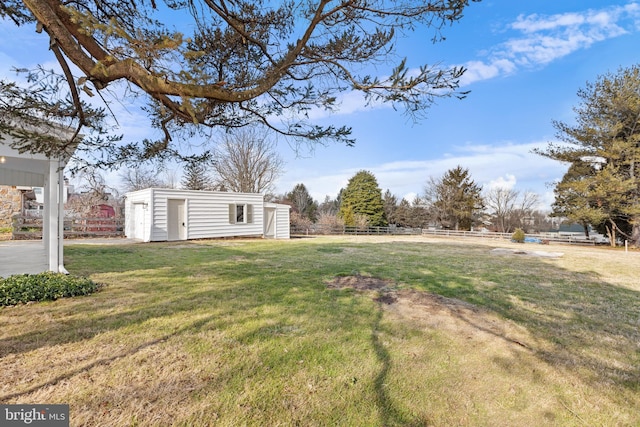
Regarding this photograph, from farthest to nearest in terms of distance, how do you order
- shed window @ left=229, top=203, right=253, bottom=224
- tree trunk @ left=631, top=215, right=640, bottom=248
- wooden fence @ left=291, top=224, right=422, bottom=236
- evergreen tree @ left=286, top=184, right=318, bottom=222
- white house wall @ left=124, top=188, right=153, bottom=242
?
evergreen tree @ left=286, top=184, right=318, bottom=222
wooden fence @ left=291, top=224, right=422, bottom=236
tree trunk @ left=631, top=215, right=640, bottom=248
shed window @ left=229, top=203, right=253, bottom=224
white house wall @ left=124, top=188, right=153, bottom=242

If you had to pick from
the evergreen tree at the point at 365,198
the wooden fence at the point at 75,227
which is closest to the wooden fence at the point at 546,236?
the evergreen tree at the point at 365,198

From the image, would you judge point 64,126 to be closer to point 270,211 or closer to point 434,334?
point 434,334

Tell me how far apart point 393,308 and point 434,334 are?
876 millimetres

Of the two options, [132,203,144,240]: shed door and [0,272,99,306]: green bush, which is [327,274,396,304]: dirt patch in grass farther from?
[132,203,144,240]: shed door

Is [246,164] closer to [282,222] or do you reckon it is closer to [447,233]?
[282,222]

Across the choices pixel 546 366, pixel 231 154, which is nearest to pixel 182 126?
pixel 546 366

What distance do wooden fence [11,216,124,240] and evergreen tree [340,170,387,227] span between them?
18481mm

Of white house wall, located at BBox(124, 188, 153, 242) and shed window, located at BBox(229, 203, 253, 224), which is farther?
shed window, located at BBox(229, 203, 253, 224)

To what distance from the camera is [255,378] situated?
206 centimetres

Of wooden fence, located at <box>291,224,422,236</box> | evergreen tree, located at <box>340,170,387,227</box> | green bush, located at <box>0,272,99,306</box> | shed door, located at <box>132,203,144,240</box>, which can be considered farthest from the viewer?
evergreen tree, located at <box>340,170,387,227</box>

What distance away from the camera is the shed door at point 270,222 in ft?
54.6

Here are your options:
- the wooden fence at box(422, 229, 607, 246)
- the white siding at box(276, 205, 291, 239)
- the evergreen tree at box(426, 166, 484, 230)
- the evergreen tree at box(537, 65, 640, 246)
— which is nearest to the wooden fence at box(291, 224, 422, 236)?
the wooden fence at box(422, 229, 607, 246)

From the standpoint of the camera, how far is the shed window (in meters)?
14.7

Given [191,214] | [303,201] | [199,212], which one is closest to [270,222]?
[199,212]
